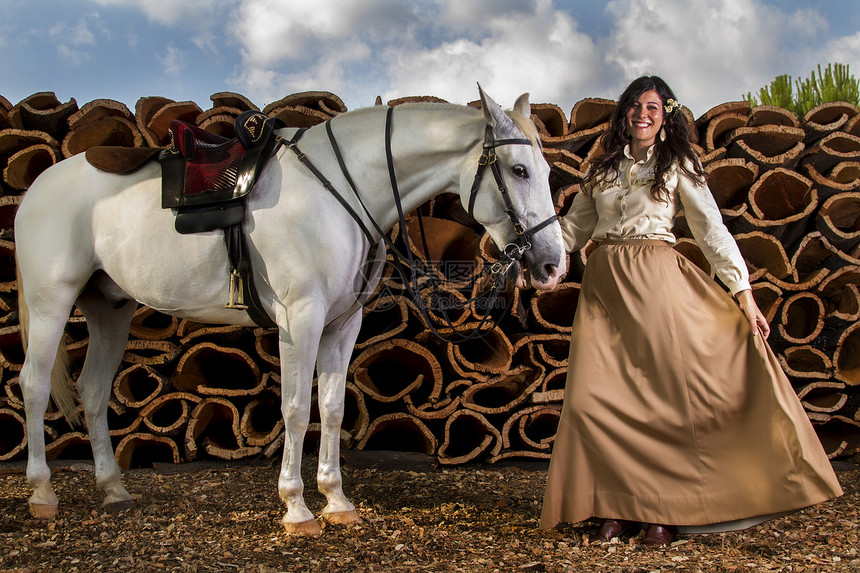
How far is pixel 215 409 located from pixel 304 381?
1.51 meters

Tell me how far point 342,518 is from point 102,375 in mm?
1444

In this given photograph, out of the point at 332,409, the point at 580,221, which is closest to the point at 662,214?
the point at 580,221

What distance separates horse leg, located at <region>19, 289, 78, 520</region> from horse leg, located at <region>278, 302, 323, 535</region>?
1156 mm

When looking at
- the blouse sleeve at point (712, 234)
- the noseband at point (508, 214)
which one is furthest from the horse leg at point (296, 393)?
the blouse sleeve at point (712, 234)

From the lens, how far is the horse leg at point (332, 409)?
2861 millimetres

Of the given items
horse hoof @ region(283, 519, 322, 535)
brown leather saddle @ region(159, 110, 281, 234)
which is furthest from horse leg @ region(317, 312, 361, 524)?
brown leather saddle @ region(159, 110, 281, 234)

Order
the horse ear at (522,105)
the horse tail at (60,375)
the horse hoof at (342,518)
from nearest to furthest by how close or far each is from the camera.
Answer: the horse ear at (522,105) → the horse hoof at (342,518) → the horse tail at (60,375)

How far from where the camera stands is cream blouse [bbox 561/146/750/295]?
253 centimetres

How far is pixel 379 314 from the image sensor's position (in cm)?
386

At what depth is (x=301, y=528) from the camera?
263 cm

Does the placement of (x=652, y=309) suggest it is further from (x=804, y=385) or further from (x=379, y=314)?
(x=804, y=385)

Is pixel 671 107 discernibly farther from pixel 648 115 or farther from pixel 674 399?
pixel 674 399

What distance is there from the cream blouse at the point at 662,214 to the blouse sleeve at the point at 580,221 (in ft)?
0.36

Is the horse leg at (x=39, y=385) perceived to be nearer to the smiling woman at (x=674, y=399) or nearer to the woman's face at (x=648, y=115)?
the smiling woman at (x=674, y=399)
